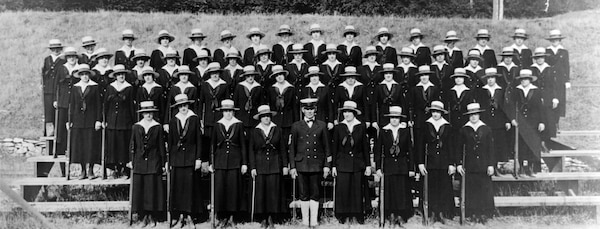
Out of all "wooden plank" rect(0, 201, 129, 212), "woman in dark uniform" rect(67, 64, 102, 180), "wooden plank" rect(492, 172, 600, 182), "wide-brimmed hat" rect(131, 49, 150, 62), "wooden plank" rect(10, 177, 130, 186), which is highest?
"wide-brimmed hat" rect(131, 49, 150, 62)

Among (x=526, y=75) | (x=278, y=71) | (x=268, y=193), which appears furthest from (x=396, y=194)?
(x=526, y=75)

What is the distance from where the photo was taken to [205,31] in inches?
424

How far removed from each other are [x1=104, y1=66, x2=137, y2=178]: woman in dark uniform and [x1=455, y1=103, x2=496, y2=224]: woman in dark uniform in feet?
13.4

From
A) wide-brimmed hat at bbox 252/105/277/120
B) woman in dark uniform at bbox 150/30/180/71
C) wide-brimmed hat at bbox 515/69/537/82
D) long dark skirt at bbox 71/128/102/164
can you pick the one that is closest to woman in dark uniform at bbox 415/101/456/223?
wide-brimmed hat at bbox 515/69/537/82

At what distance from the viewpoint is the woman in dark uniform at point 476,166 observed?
7219 mm

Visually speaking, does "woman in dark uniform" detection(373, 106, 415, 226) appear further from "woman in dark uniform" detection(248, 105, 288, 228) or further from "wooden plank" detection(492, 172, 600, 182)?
"wooden plank" detection(492, 172, 600, 182)

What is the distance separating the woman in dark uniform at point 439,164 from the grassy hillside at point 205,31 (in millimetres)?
3004

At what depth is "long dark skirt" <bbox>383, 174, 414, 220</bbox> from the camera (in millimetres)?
7109

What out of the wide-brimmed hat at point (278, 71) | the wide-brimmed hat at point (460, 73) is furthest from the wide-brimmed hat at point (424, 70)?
the wide-brimmed hat at point (278, 71)

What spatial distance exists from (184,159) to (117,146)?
49.1 inches

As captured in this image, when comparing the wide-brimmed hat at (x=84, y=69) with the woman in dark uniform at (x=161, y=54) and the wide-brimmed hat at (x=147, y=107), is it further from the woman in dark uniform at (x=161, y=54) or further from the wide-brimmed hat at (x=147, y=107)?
the wide-brimmed hat at (x=147, y=107)

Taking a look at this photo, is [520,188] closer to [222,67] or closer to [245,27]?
[222,67]

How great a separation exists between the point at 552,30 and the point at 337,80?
353 cm

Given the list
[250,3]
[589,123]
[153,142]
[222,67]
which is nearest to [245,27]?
[250,3]
